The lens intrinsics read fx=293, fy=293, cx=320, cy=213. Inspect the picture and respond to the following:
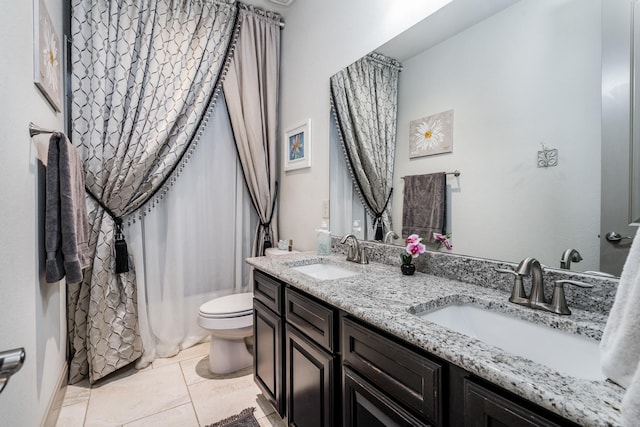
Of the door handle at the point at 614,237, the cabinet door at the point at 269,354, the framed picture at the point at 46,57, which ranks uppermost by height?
the framed picture at the point at 46,57

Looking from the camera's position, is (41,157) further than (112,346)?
No

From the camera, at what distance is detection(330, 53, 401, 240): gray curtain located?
1599 mm

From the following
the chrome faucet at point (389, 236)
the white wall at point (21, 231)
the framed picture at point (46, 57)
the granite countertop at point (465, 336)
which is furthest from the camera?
the chrome faucet at point (389, 236)

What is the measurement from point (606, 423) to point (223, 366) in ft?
6.95

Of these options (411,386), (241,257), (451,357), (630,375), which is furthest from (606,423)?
(241,257)

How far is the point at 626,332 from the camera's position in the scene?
49 cm

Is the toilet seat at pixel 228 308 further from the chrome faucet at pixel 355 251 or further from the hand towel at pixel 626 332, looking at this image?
the hand towel at pixel 626 332

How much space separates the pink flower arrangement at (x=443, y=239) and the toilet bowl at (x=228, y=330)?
4.41 feet

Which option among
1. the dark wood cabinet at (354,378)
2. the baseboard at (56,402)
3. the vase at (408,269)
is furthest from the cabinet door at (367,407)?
the baseboard at (56,402)

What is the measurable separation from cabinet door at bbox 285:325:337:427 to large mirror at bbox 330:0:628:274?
2.43 ft

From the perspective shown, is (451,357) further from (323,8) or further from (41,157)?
(323,8)

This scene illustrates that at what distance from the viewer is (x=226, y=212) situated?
256cm

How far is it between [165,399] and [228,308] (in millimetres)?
623

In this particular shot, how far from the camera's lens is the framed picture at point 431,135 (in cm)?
131
